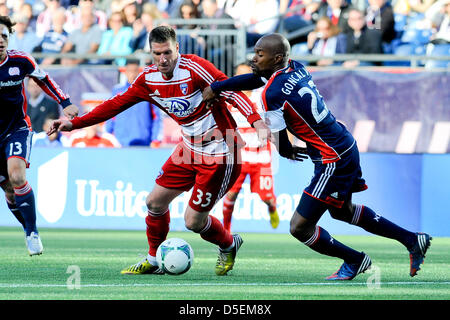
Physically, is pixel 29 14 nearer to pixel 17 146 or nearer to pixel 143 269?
pixel 17 146

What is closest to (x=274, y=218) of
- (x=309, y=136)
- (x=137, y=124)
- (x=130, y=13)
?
(x=137, y=124)

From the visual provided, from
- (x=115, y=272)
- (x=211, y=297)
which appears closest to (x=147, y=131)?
(x=115, y=272)

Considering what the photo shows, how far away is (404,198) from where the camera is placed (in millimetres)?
14219

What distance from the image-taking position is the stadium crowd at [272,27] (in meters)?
16.8

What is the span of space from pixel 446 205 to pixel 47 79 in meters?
6.53

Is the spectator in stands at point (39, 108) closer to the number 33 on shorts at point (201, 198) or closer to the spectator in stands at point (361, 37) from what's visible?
the spectator in stands at point (361, 37)

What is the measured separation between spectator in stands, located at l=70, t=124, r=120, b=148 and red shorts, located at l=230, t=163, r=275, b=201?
107 inches

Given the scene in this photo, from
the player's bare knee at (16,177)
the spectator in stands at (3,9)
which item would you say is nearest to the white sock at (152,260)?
the player's bare knee at (16,177)

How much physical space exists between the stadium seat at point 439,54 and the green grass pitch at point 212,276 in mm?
4688

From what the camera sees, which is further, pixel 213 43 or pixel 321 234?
pixel 213 43

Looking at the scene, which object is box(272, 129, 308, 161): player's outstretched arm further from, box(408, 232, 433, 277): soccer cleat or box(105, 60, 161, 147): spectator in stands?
box(105, 60, 161, 147): spectator in stands

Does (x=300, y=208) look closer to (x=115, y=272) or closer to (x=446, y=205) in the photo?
(x=115, y=272)
